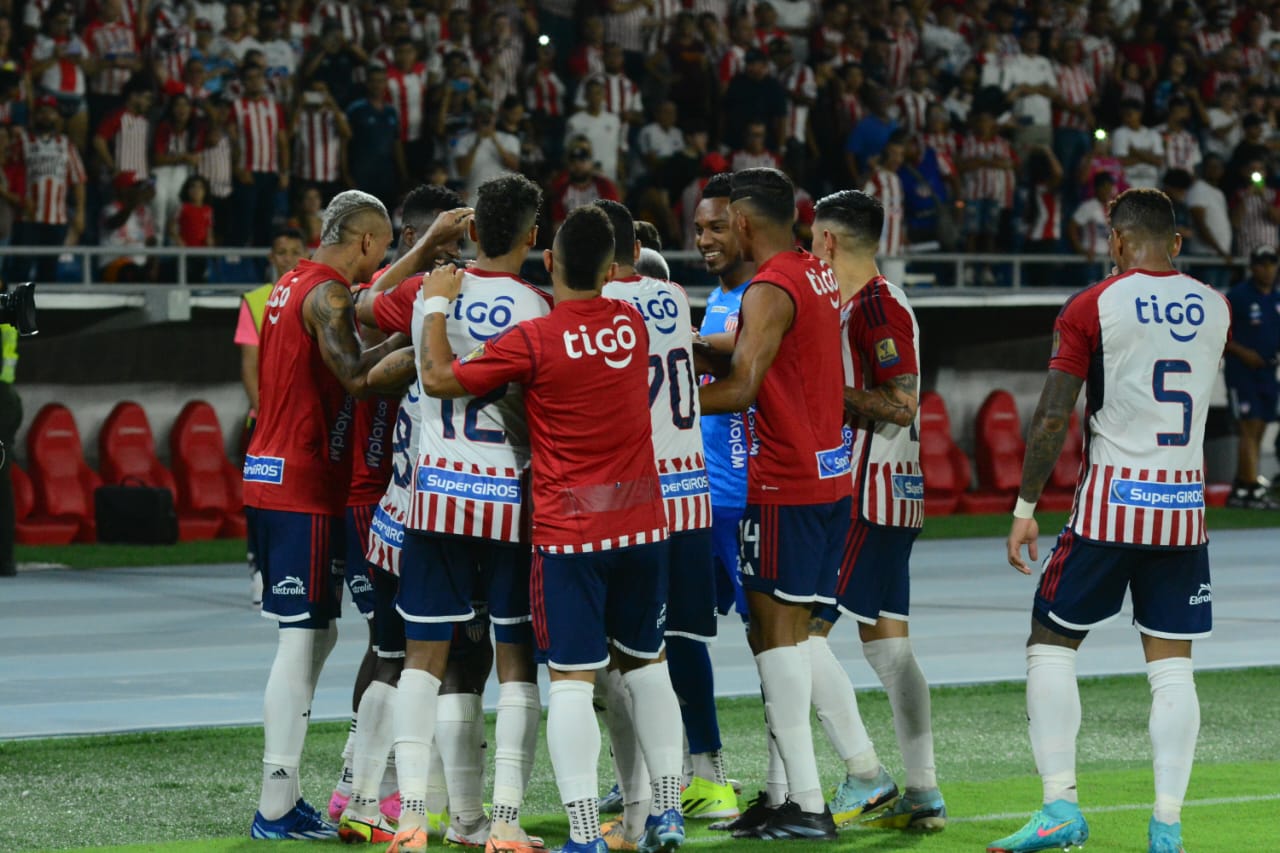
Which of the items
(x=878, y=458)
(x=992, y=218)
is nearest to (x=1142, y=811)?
(x=878, y=458)

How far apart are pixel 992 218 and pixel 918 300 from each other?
2.63 metres

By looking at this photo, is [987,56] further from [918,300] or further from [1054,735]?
[1054,735]

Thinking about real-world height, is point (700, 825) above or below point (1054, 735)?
below

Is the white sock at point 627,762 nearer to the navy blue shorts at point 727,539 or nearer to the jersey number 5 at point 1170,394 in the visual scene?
the navy blue shorts at point 727,539

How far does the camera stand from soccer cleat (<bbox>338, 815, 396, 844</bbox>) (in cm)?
685

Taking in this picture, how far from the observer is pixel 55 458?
56.5ft

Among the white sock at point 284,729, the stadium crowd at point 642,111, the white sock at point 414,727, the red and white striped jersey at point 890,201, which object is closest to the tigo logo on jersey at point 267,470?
the white sock at point 284,729

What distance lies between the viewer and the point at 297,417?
708 cm

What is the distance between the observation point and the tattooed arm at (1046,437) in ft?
21.9

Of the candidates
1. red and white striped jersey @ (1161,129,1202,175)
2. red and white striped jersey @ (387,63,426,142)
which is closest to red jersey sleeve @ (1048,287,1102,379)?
red and white striped jersey @ (387,63,426,142)

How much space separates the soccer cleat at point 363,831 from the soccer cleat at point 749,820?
122cm

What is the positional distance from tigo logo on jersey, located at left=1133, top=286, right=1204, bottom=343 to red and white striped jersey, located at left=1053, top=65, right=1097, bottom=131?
18331 mm

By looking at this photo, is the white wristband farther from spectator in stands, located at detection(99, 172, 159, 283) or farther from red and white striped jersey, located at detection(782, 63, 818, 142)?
red and white striped jersey, located at detection(782, 63, 818, 142)

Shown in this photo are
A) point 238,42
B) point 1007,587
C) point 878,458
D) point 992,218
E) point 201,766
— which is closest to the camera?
point 878,458
